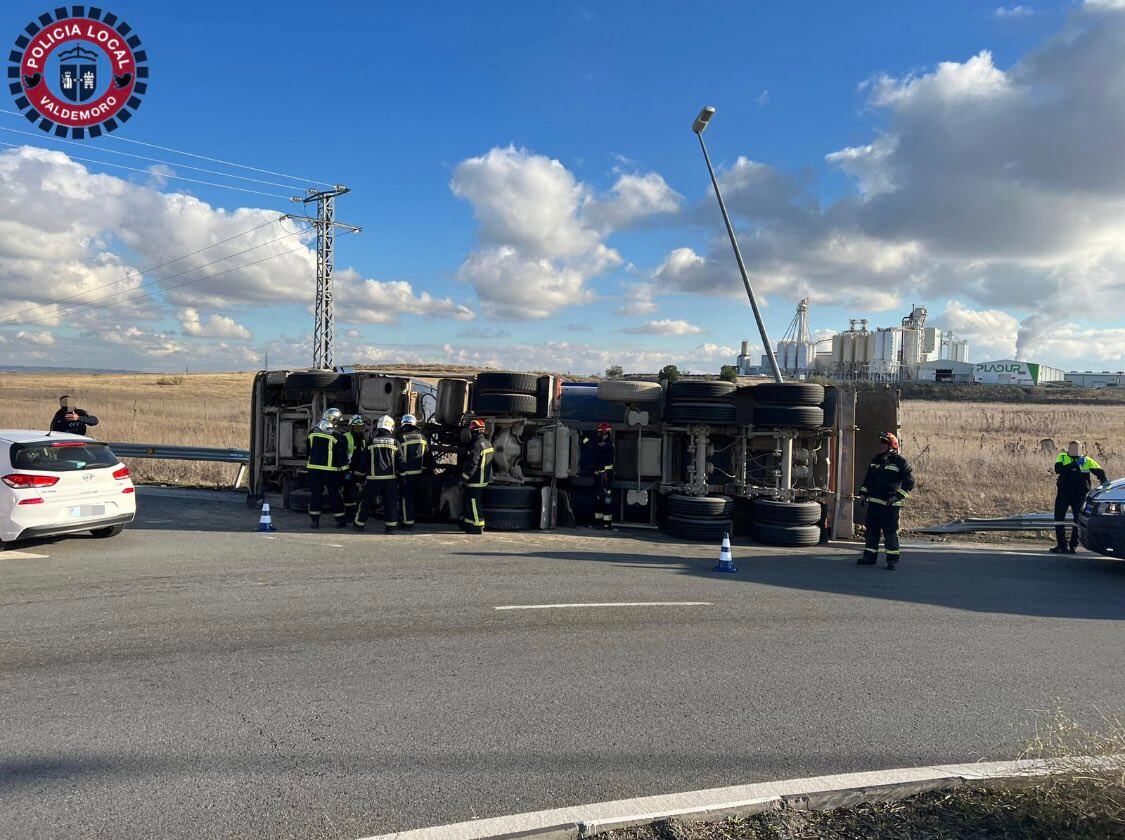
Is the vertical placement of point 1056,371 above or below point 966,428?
above

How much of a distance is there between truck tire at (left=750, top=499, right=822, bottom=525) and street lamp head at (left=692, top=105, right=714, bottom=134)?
7769 mm

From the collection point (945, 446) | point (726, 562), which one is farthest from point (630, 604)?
point (945, 446)

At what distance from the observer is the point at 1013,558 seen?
10.6 metres

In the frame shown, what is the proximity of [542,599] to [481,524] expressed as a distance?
420cm

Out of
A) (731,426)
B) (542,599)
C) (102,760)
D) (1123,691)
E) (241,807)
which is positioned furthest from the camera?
(731,426)

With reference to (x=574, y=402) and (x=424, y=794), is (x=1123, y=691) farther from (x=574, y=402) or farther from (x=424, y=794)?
(x=574, y=402)

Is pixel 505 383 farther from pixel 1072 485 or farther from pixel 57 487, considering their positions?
pixel 1072 485

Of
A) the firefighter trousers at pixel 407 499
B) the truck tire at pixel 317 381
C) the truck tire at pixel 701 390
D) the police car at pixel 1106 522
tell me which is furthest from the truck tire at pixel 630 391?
the police car at pixel 1106 522

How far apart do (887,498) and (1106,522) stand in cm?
253

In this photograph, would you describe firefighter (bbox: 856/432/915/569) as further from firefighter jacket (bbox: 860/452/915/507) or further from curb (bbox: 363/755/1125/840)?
curb (bbox: 363/755/1125/840)

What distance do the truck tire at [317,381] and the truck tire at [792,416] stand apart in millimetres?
6985

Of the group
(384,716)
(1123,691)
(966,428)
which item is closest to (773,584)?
(1123,691)

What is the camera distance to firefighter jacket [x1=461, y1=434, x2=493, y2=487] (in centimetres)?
1139

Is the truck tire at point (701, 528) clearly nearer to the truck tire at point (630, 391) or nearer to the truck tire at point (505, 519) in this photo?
the truck tire at point (630, 391)
